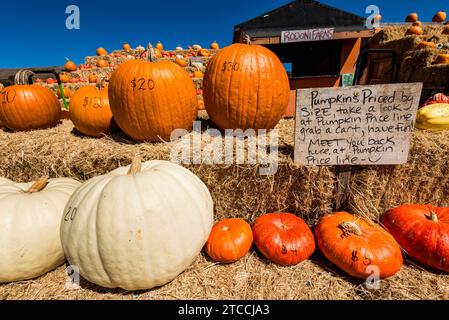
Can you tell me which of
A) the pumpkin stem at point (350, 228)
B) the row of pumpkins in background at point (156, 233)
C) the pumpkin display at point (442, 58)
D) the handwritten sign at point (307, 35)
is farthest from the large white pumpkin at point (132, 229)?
the pumpkin display at point (442, 58)

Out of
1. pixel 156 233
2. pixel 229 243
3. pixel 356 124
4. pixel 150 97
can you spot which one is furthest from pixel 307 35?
pixel 156 233

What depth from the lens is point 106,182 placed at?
1.18m

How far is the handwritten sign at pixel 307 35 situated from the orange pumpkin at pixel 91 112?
3.77 metres

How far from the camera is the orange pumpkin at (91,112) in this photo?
1867 mm

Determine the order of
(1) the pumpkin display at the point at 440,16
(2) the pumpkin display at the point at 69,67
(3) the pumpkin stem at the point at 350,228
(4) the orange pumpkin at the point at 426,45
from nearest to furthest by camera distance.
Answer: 1. (3) the pumpkin stem at the point at 350,228
2. (4) the orange pumpkin at the point at 426,45
3. (2) the pumpkin display at the point at 69,67
4. (1) the pumpkin display at the point at 440,16

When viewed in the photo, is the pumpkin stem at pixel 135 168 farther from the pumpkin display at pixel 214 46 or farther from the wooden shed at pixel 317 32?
the pumpkin display at pixel 214 46

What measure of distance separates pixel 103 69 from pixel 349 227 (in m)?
7.55

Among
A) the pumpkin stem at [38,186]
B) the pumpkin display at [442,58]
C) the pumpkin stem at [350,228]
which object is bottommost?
the pumpkin stem at [350,228]

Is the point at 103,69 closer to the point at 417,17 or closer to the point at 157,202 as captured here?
the point at 157,202

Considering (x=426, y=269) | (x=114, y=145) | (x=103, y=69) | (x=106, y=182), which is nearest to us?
(x=106, y=182)

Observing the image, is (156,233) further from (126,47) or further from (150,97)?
(126,47)

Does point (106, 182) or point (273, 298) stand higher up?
point (106, 182)
